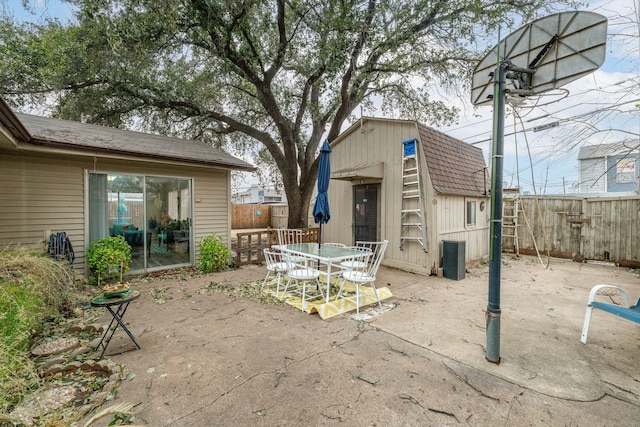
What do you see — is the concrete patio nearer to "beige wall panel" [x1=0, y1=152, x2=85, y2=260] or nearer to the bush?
the bush

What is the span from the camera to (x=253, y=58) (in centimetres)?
772

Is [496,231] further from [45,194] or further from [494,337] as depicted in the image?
[45,194]

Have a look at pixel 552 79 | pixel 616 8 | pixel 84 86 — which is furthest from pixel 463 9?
pixel 84 86

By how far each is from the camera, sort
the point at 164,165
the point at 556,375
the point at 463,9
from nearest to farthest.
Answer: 1. the point at 556,375
2. the point at 164,165
3. the point at 463,9

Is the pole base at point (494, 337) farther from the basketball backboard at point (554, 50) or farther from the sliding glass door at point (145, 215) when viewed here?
the sliding glass door at point (145, 215)

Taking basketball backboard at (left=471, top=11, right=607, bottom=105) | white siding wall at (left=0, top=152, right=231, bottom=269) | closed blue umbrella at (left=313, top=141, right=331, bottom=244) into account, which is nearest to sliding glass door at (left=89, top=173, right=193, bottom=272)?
white siding wall at (left=0, top=152, right=231, bottom=269)

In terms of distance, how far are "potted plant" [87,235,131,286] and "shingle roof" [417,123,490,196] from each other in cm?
675

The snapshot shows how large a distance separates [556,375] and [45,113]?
44.8ft

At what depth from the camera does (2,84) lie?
7.60 m

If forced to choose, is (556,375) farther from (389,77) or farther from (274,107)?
(389,77)

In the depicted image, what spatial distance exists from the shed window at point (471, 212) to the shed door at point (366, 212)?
8.39 feet

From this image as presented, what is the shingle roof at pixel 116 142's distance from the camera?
16.4ft

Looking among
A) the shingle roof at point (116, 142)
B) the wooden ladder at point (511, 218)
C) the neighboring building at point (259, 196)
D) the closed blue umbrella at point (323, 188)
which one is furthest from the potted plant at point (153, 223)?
the neighboring building at point (259, 196)

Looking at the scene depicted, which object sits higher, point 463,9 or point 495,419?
point 463,9
